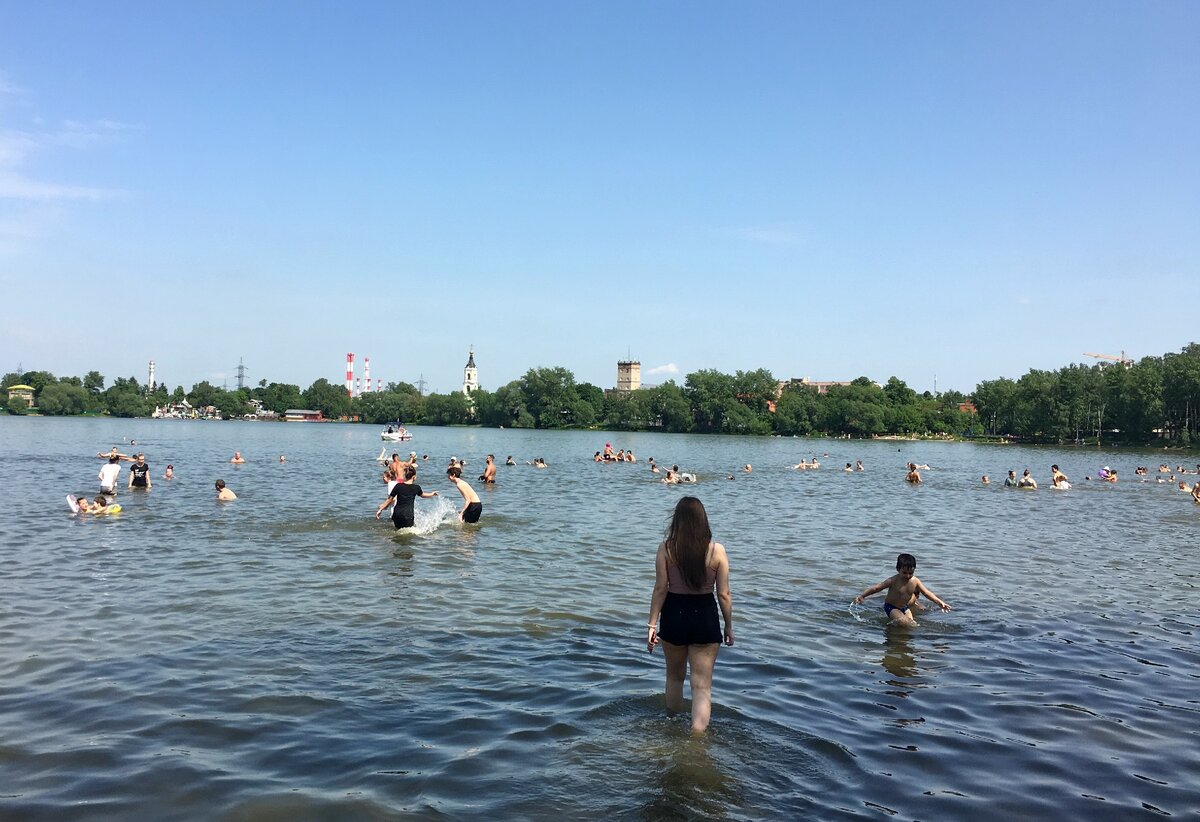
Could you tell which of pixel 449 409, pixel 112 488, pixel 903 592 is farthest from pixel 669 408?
pixel 903 592

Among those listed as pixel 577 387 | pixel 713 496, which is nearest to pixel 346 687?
pixel 713 496

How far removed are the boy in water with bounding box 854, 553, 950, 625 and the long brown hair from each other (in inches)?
268

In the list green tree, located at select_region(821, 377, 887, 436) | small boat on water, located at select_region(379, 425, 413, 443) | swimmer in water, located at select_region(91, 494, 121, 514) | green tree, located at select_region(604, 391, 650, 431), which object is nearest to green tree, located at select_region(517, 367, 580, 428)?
green tree, located at select_region(604, 391, 650, 431)

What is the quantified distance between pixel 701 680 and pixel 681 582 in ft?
3.22

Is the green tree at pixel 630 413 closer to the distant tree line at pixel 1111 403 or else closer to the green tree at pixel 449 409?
the green tree at pixel 449 409

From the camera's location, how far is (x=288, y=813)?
6031 mm

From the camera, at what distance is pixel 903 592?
12828 millimetres

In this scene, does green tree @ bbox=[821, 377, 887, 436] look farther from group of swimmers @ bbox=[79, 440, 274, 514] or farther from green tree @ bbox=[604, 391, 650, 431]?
group of swimmers @ bbox=[79, 440, 274, 514]

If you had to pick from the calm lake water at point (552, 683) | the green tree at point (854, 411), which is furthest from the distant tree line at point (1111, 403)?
the calm lake water at point (552, 683)

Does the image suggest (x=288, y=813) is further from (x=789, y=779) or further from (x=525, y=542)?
(x=525, y=542)

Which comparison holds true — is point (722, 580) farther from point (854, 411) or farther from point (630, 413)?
point (630, 413)

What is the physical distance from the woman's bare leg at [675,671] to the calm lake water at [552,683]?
25 cm

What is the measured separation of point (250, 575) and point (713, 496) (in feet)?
81.6

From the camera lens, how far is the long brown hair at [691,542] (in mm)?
7004
